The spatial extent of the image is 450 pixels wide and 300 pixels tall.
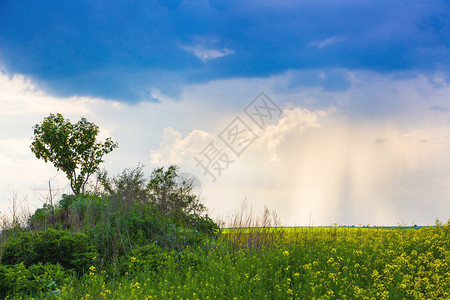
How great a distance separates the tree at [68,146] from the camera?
1989 cm

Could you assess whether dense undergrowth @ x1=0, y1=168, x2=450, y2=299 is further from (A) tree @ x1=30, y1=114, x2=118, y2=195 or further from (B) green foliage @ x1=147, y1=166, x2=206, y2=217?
(A) tree @ x1=30, y1=114, x2=118, y2=195

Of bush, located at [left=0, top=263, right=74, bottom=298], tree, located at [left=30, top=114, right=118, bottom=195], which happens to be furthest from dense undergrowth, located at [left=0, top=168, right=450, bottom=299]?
tree, located at [left=30, top=114, right=118, bottom=195]

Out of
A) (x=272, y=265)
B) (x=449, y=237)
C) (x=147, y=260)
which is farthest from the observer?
(x=449, y=237)

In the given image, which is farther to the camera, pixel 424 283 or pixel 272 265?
pixel 272 265

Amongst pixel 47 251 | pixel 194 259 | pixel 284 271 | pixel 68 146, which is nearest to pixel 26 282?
pixel 47 251

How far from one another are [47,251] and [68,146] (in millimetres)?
12150

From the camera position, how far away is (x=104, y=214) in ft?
37.5

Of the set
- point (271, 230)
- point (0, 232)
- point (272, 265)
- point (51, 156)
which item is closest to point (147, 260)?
point (272, 265)

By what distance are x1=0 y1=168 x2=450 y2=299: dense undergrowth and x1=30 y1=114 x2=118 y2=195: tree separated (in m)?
6.53

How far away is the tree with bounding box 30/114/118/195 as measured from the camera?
783 inches

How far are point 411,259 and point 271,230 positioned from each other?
164 inches

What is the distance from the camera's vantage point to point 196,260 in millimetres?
9062

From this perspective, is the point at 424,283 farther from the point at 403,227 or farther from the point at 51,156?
the point at 51,156

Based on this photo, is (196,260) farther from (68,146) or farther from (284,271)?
(68,146)
